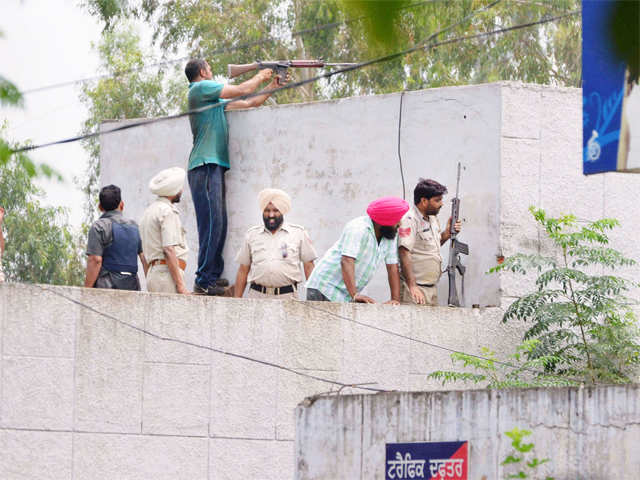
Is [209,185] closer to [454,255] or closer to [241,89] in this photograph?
[241,89]

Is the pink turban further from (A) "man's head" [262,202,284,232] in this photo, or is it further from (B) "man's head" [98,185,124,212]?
(B) "man's head" [98,185,124,212]

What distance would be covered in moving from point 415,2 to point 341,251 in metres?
6.04

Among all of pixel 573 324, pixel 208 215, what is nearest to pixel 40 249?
pixel 208 215

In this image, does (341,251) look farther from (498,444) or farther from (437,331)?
(498,444)

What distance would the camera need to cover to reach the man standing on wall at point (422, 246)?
327 inches

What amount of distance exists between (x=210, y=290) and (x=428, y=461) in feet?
11.6

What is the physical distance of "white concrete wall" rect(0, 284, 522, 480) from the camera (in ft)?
23.1

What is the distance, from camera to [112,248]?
7.63 m

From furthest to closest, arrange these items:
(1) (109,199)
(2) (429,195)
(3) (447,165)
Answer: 1. (3) (447,165)
2. (2) (429,195)
3. (1) (109,199)

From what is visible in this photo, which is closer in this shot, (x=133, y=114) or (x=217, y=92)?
(x=217, y=92)

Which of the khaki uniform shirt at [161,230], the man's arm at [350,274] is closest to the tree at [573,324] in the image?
the man's arm at [350,274]

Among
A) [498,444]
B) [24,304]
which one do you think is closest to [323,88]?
[24,304]

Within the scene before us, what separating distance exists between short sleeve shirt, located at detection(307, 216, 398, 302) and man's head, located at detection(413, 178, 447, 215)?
1.55 feet

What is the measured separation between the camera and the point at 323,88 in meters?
19.9
